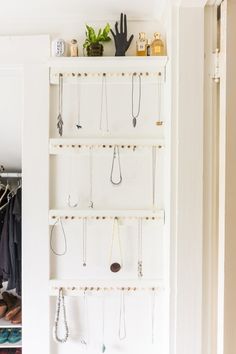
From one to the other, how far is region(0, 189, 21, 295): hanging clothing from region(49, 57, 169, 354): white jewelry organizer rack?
317mm

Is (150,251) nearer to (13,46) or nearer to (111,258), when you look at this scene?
(111,258)

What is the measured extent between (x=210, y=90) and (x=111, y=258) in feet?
3.12

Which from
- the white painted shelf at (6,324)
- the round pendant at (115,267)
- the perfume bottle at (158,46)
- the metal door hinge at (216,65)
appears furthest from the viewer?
the white painted shelf at (6,324)

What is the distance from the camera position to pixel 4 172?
81.1 inches

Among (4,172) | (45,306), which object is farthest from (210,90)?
(4,172)

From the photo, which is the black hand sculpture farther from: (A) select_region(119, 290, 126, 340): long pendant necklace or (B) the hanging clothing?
(A) select_region(119, 290, 126, 340): long pendant necklace

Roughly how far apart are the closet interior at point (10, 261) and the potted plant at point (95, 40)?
0.90 meters

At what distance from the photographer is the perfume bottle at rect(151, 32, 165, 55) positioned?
57.1 inches

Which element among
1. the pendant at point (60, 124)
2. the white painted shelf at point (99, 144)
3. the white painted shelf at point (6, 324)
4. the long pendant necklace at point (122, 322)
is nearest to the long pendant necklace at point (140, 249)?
the long pendant necklace at point (122, 322)

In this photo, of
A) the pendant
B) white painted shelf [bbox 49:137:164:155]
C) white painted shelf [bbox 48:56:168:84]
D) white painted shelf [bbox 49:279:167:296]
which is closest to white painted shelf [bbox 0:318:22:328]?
white painted shelf [bbox 49:279:167:296]

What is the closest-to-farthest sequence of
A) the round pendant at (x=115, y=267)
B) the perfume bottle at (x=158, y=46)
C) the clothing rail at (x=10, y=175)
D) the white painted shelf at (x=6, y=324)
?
the perfume bottle at (x=158, y=46) < the round pendant at (x=115, y=267) < the white painted shelf at (x=6, y=324) < the clothing rail at (x=10, y=175)

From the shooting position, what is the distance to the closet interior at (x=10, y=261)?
1759 mm

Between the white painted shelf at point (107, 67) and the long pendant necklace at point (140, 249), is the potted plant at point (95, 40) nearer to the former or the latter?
the white painted shelf at point (107, 67)

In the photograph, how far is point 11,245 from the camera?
5.74 feet
